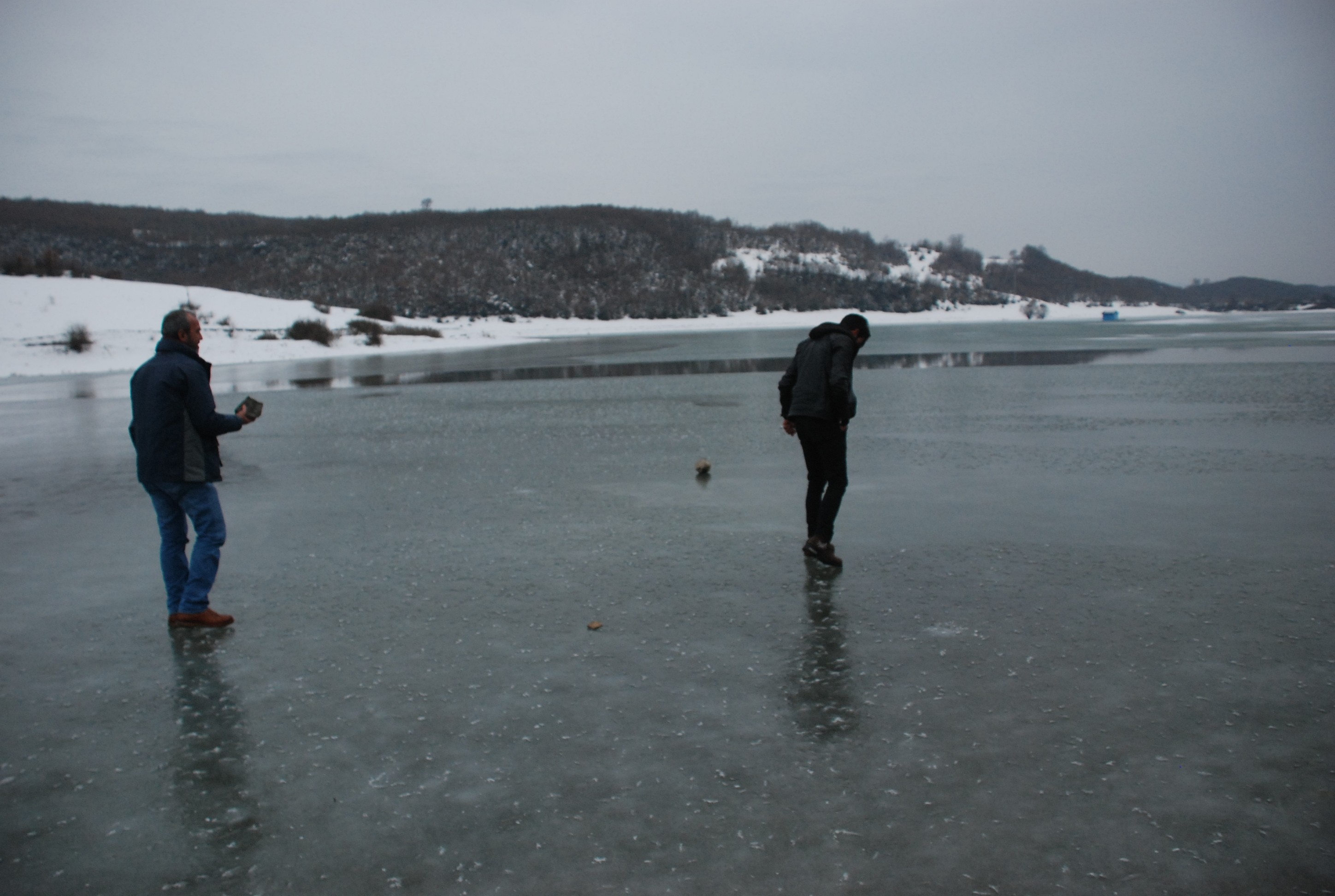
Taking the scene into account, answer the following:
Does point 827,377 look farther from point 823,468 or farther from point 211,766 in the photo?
point 211,766

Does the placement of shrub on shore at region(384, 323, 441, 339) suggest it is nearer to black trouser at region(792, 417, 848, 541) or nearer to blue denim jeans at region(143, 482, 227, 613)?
black trouser at region(792, 417, 848, 541)

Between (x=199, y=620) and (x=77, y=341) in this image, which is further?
(x=77, y=341)

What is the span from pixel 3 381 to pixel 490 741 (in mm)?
31386

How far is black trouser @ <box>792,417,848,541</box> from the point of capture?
6.87 meters

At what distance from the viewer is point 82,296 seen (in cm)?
4584

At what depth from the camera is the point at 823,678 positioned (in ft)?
15.4

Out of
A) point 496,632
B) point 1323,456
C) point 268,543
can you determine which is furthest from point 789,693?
point 1323,456

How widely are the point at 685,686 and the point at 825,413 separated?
287 cm

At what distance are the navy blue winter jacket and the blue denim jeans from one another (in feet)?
0.32

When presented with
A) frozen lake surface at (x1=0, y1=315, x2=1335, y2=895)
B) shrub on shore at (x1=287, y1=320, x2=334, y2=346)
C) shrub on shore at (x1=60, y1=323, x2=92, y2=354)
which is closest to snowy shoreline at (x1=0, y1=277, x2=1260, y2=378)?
shrub on shore at (x1=60, y1=323, x2=92, y2=354)

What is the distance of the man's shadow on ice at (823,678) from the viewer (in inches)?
165

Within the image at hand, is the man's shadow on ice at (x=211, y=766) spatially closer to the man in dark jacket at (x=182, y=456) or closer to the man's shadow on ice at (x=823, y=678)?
the man in dark jacket at (x=182, y=456)

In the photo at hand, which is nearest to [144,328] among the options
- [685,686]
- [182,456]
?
[182,456]

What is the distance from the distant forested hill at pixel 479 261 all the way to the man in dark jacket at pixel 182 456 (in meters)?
96.5
